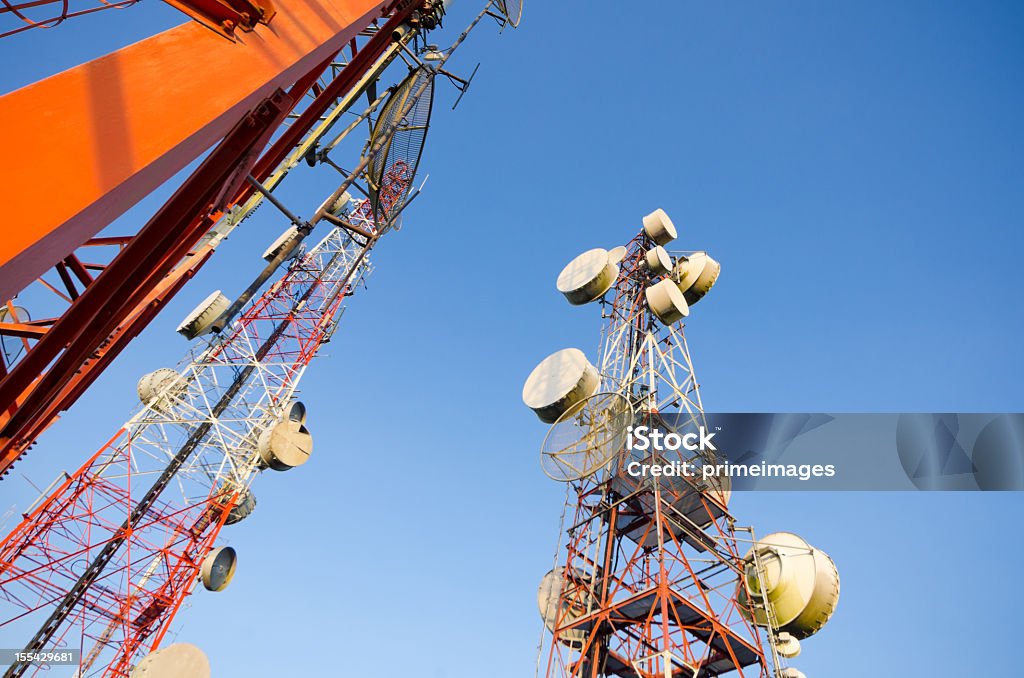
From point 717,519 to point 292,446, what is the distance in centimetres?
1604

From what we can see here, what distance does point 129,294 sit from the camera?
15.7 ft

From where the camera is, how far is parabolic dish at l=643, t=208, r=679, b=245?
2711 centimetres

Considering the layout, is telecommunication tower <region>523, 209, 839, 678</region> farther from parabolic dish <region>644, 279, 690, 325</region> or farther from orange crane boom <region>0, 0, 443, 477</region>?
orange crane boom <region>0, 0, 443, 477</region>

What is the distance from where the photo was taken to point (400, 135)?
8711mm

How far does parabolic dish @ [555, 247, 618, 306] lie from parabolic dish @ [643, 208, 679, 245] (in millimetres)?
2714

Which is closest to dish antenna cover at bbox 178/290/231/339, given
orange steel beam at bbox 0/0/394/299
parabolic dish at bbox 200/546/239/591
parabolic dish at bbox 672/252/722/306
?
parabolic dish at bbox 200/546/239/591

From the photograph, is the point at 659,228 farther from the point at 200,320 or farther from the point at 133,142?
the point at 133,142

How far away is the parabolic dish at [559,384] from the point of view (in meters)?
20.1

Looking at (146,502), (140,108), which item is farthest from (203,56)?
(146,502)

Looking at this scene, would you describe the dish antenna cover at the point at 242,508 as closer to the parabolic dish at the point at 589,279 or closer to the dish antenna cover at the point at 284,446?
the dish antenna cover at the point at 284,446

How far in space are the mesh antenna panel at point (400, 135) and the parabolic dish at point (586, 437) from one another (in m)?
11.4

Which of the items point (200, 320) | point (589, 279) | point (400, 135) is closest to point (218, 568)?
point (200, 320)

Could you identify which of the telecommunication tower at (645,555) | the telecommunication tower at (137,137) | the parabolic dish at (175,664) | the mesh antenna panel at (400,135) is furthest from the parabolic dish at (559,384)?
the telecommunication tower at (137,137)

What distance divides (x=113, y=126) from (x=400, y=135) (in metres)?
5.77
